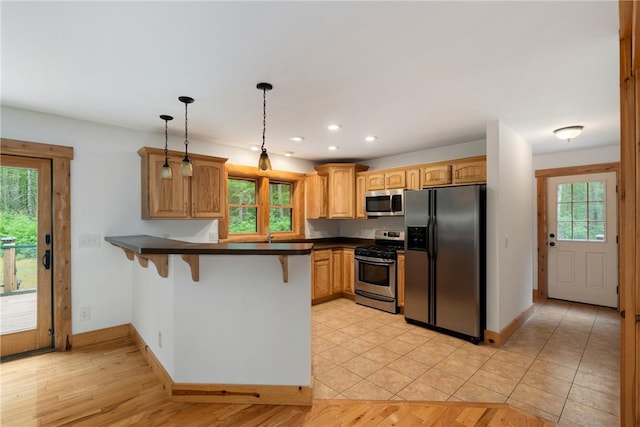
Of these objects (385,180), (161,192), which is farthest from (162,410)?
(385,180)

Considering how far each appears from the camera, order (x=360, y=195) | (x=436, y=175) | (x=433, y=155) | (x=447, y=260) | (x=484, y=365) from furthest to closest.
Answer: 1. (x=360, y=195)
2. (x=433, y=155)
3. (x=436, y=175)
4. (x=447, y=260)
5. (x=484, y=365)

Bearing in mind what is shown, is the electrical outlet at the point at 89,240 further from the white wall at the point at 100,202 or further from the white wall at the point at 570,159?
the white wall at the point at 570,159

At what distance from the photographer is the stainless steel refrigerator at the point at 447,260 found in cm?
330

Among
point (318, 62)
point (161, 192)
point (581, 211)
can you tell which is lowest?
point (581, 211)

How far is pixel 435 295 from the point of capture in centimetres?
362

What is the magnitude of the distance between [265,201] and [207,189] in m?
1.16

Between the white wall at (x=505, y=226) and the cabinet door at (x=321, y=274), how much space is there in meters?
2.31

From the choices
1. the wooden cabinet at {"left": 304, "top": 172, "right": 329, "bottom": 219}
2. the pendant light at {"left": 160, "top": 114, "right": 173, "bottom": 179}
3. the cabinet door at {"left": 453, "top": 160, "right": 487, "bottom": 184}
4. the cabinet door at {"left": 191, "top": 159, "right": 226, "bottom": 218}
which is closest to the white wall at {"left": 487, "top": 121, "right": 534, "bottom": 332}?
the cabinet door at {"left": 453, "top": 160, "right": 487, "bottom": 184}

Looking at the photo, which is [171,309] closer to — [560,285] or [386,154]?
[386,154]

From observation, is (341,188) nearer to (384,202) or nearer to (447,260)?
(384,202)

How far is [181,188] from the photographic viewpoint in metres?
3.54

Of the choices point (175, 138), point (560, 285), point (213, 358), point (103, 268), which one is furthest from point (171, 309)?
point (560, 285)

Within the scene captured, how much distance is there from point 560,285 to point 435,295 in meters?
2.78

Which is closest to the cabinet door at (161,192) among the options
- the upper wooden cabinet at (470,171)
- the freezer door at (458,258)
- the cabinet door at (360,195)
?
the cabinet door at (360,195)
